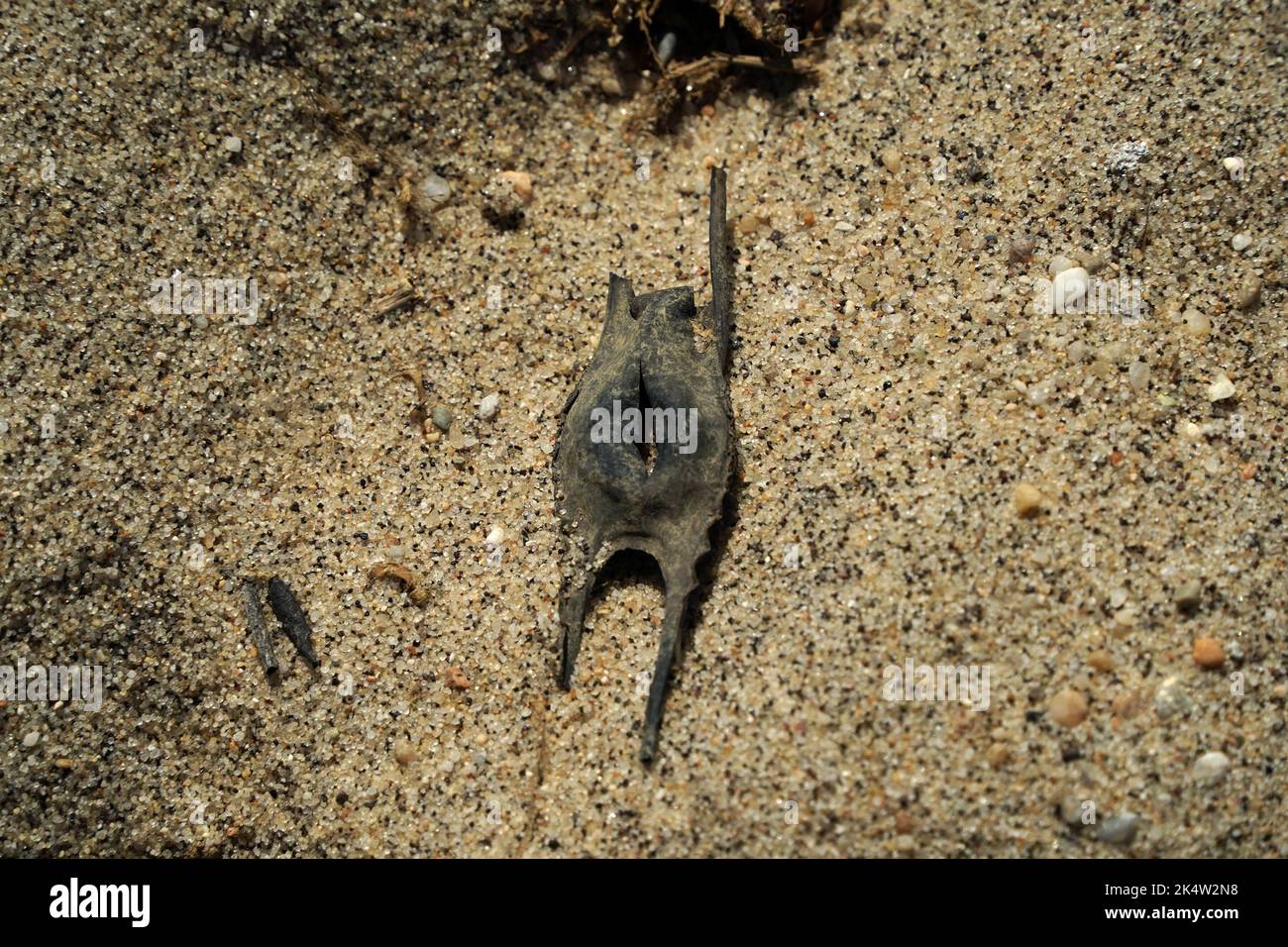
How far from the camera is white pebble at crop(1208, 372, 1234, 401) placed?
7.47 ft

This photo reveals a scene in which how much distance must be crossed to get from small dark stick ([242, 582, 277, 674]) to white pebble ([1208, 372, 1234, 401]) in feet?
8.65

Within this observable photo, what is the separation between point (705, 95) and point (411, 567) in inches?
75.2

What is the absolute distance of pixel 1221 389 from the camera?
2281 mm

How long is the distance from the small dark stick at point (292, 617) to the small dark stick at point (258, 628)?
0.13 feet

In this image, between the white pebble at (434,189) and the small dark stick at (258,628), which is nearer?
the small dark stick at (258,628)

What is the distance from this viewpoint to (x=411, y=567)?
2.43 meters

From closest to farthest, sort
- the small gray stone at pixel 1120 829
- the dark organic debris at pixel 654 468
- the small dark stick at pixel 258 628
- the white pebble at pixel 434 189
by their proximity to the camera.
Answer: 1. the small gray stone at pixel 1120 829
2. the dark organic debris at pixel 654 468
3. the small dark stick at pixel 258 628
4. the white pebble at pixel 434 189

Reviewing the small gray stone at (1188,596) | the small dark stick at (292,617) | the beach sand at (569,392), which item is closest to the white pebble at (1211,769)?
the beach sand at (569,392)

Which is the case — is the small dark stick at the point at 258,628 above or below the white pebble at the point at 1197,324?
below

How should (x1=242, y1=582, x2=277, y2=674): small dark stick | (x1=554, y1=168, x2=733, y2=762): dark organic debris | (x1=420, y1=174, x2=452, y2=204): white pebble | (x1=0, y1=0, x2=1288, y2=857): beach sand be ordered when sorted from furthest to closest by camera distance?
(x1=420, y1=174, x2=452, y2=204): white pebble < (x1=242, y1=582, x2=277, y2=674): small dark stick < (x1=554, y1=168, x2=733, y2=762): dark organic debris < (x1=0, y1=0, x2=1288, y2=857): beach sand

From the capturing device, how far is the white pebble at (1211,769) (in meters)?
1.96

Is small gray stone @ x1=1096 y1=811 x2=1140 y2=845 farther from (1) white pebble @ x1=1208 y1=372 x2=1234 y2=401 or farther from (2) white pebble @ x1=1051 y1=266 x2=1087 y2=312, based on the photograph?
(2) white pebble @ x1=1051 y1=266 x2=1087 y2=312

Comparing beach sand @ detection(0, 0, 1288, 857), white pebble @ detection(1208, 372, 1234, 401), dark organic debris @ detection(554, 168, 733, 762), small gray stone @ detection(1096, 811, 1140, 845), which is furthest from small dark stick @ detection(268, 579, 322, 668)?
white pebble @ detection(1208, 372, 1234, 401)

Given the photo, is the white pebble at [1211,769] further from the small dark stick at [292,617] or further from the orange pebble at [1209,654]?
the small dark stick at [292,617]
